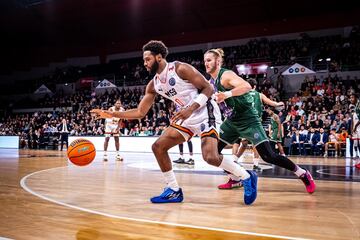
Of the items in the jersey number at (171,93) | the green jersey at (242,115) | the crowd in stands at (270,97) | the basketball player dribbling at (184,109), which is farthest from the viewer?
the crowd in stands at (270,97)

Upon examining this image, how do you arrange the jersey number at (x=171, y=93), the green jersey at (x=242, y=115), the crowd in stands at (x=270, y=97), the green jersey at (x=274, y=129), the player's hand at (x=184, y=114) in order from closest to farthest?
the player's hand at (x=184, y=114) → the jersey number at (x=171, y=93) → the green jersey at (x=242, y=115) → the green jersey at (x=274, y=129) → the crowd in stands at (x=270, y=97)

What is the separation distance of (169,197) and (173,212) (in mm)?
603

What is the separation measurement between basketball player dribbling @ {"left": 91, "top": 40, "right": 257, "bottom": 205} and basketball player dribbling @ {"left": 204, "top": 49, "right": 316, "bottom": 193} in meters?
0.58

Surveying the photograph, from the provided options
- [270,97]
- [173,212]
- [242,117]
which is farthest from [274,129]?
[173,212]

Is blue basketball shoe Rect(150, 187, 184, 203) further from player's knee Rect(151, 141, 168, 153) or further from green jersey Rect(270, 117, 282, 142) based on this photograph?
green jersey Rect(270, 117, 282, 142)

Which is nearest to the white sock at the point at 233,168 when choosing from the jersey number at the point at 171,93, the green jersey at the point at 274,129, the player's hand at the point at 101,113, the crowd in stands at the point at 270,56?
the jersey number at the point at 171,93

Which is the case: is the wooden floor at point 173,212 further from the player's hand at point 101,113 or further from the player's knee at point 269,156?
the player's hand at point 101,113

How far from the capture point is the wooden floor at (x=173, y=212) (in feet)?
9.82

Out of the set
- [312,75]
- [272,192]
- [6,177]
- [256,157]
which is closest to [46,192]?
[6,177]

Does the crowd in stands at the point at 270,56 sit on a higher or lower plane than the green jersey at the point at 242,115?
higher

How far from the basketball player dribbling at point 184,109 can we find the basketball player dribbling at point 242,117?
0.58 metres

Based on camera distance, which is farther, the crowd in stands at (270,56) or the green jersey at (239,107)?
the crowd in stands at (270,56)

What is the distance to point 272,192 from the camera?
5.33 metres

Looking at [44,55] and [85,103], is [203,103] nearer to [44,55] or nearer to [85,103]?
[85,103]
